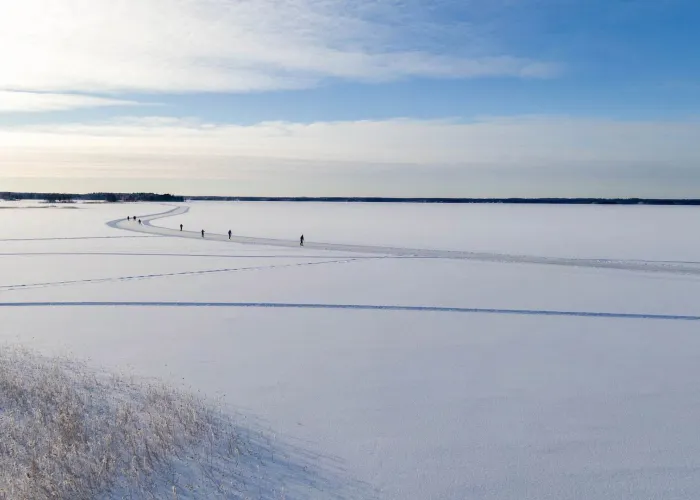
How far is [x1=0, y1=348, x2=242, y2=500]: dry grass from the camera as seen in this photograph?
553 centimetres

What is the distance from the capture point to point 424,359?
9.91 meters

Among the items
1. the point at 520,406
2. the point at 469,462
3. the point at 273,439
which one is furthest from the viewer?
the point at 520,406

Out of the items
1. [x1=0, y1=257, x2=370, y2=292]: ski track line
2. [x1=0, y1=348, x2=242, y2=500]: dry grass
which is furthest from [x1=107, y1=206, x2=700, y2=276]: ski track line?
[x1=0, y1=348, x2=242, y2=500]: dry grass

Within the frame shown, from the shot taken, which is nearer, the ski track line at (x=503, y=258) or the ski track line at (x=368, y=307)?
the ski track line at (x=368, y=307)

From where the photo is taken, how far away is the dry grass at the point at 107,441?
5531 mm

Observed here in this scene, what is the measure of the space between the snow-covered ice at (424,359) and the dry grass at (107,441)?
68 cm

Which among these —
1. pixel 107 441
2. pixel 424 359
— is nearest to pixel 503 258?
pixel 424 359

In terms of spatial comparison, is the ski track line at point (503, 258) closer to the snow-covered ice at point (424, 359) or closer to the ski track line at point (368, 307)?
the snow-covered ice at point (424, 359)

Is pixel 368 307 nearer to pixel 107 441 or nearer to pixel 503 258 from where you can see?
pixel 107 441

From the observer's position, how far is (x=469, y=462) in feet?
19.8

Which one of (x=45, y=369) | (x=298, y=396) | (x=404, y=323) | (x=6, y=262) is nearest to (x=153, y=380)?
(x=45, y=369)

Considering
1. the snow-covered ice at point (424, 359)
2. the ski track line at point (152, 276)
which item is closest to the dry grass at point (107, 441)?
the snow-covered ice at point (424, 359)

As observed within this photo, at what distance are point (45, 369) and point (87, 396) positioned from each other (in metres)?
1.45

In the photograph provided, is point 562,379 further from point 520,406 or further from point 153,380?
point 153,380
